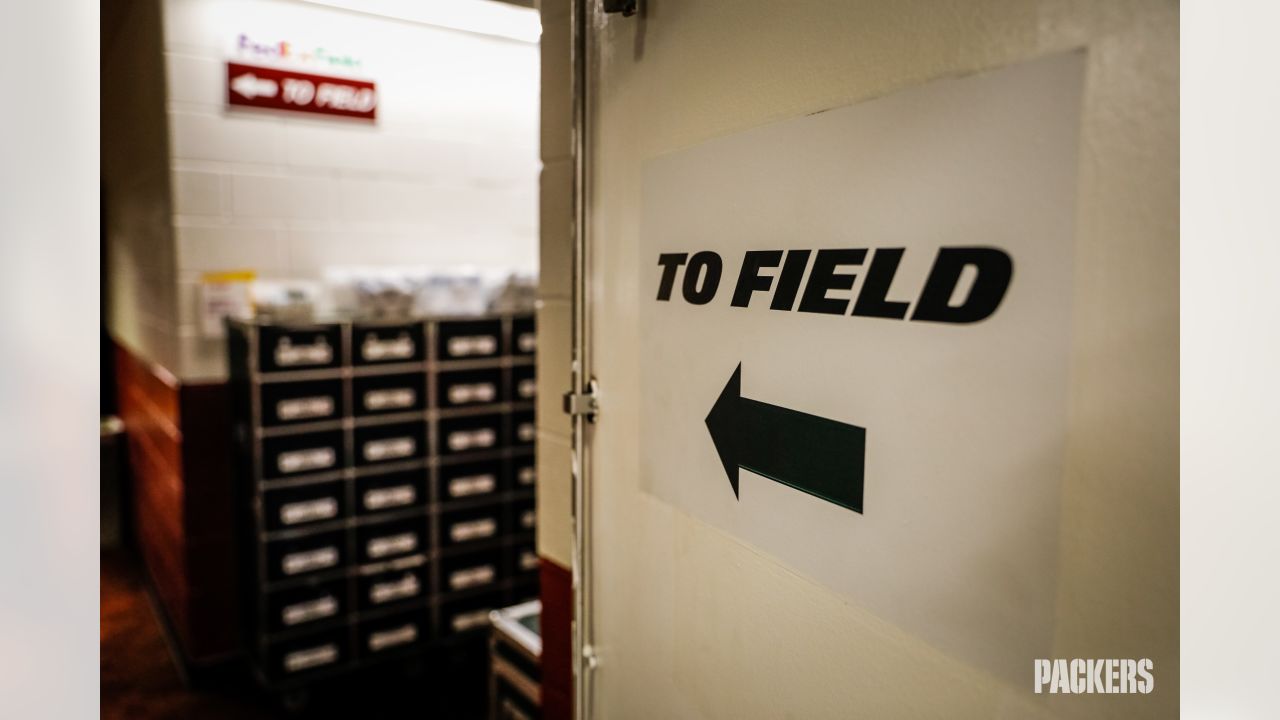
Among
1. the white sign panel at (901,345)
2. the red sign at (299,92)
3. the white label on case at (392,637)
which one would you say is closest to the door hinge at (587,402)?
the white sign panel at (901,345)

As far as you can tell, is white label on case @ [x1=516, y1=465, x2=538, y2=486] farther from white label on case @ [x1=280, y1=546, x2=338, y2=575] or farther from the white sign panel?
the white sign panel

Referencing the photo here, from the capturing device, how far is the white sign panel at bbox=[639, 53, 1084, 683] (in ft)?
2.66

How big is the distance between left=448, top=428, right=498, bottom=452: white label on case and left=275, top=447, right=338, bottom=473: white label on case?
18.2 inches

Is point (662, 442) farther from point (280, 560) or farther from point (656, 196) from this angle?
point (280, 560)

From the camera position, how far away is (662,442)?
1.40 metres

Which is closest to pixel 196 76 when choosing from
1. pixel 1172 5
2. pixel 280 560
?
pixel 280 560

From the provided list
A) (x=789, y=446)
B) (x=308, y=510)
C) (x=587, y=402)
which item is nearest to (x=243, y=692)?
(x=308, y=510)

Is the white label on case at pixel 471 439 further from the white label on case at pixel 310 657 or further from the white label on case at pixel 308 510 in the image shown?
the white label on case at pixel 310 657

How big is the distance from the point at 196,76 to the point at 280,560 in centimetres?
189

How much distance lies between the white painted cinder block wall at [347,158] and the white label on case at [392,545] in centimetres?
94
